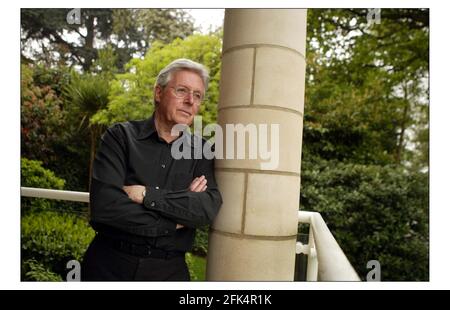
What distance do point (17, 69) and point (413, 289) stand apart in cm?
250

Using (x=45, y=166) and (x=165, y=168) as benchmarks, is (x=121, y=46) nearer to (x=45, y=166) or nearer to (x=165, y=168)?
(x=45, y=166)

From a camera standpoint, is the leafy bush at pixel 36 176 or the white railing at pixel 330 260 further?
the leafy bush at pixel 36 176

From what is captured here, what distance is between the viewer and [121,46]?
614cm

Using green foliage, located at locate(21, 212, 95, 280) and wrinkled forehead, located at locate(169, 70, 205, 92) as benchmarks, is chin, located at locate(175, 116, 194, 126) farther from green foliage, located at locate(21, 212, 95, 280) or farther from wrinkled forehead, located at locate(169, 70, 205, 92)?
green foliage, located at locate(21, 212, 95, 280)

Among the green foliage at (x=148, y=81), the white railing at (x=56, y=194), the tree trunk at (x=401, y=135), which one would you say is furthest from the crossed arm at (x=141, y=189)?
the tree trunk at (x=401, y=135)

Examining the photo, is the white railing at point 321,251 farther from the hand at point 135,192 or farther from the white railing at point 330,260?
the hand at point 135,192

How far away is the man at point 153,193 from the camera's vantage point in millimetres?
1506

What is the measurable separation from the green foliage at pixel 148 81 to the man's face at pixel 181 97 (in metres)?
2.91

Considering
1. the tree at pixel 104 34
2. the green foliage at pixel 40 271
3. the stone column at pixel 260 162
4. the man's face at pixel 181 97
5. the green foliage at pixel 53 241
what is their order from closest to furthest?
the stone column at pixel 260 162 → the man's face at pixel 181 97 → the green foliage at pixel 40 271 → the green foliage at pixel 53 241 → the tree at pixel 104 34

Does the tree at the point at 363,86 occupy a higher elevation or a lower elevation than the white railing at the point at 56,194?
higher

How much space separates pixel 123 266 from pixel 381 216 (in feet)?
15.0

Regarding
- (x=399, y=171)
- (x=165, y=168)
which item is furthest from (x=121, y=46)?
(x=399, y=171)

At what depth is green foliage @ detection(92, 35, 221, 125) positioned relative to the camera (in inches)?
193

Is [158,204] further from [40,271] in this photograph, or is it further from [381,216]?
[381,216]
